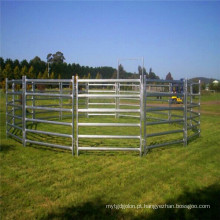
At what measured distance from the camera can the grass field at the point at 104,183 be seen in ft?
11.1

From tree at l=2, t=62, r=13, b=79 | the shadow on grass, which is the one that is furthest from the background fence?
tree at l=2, t=62, r=13, b=79

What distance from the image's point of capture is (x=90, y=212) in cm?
334

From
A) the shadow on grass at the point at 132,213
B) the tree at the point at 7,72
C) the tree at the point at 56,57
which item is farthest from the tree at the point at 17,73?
the shadow on grass at the point at 132,213

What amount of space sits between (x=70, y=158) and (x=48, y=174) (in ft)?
3.51

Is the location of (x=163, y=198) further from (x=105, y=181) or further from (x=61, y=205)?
(x=61, y=205)

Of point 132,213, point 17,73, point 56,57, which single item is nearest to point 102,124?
point 132,213

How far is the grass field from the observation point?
133 inches

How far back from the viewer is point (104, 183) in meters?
4.31

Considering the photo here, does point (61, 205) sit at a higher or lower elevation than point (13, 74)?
lower

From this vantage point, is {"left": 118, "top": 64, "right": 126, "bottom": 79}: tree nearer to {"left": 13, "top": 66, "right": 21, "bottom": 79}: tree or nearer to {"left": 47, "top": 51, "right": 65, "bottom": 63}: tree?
{"left": 13, "top": 66, "right": 21, "bottom": 79}: tree

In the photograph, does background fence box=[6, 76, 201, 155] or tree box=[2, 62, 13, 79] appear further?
tree box=[2, 62, 13, 79]

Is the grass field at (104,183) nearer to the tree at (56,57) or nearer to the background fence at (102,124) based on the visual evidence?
the background fence at (102,124)

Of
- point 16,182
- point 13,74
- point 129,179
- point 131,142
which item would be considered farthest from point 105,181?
point 13,74

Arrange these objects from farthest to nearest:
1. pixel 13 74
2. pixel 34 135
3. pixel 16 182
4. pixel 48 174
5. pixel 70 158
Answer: pixel 13 74
pixel 34 135
pixel 70 158
pixel 48 174
pixel 16 182
